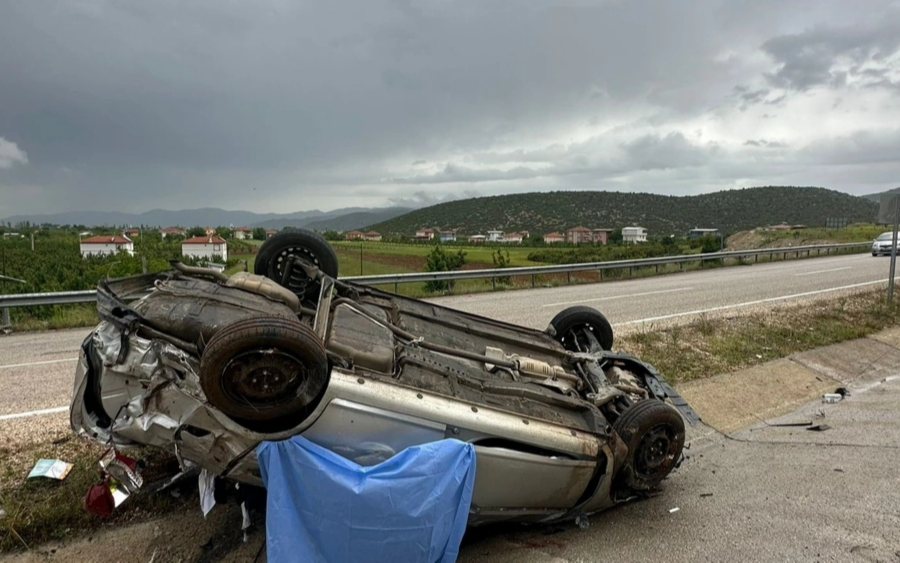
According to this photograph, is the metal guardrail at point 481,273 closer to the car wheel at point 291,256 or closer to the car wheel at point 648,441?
the car wheel at point 291,256

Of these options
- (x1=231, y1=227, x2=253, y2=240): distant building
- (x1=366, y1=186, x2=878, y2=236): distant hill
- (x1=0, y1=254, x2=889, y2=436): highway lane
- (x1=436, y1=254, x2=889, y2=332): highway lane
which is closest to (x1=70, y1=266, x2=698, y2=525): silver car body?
(x1=0, y1=254, x2=889, y2=436): highway lane

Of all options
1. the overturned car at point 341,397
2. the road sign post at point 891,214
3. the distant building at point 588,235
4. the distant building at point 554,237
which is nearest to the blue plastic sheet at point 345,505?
the overturned car at point 341,397

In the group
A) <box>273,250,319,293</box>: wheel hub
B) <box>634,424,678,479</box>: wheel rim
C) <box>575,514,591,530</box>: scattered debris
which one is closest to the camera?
<box>575,514,591,530</box>: scattered debris

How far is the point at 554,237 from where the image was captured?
78125 millimetres

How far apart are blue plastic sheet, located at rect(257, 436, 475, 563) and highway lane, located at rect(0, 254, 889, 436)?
3.41 meters

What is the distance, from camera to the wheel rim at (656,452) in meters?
3.35

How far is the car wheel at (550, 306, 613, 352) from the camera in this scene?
5.16 metres

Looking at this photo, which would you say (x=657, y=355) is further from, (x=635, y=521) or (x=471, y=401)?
(x=471, y=401)

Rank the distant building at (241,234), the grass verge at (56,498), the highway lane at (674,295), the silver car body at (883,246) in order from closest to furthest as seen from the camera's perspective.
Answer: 1. the grass verge at (56,498)
2. the highway lane at (674,295)
3. the silver car body at (883,246)
4. the distant building at (241,234)

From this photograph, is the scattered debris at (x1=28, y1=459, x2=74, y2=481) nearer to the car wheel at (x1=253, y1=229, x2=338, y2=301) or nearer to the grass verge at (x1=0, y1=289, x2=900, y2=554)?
the grass verge at (x1=0, y1=289, x2=900, y2=554)

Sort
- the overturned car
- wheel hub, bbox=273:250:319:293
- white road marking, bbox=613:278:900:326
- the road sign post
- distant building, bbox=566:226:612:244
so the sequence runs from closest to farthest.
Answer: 1. the overturned car
2. wheel hub, bbox=273:250:319:293
3. white road marking, bbox=613:278:900:326
4. the road sign post
5. distant building, bbox=566:226:612:244

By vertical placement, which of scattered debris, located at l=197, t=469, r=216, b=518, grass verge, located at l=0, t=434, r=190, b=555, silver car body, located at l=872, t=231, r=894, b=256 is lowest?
grass verge, located at l=0, t=434, r=190, b=555

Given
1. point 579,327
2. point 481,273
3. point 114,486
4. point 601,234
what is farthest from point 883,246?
point 601,234

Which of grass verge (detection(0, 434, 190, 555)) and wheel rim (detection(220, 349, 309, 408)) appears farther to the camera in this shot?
grass verge (detection(0, 434, 190, 555))
